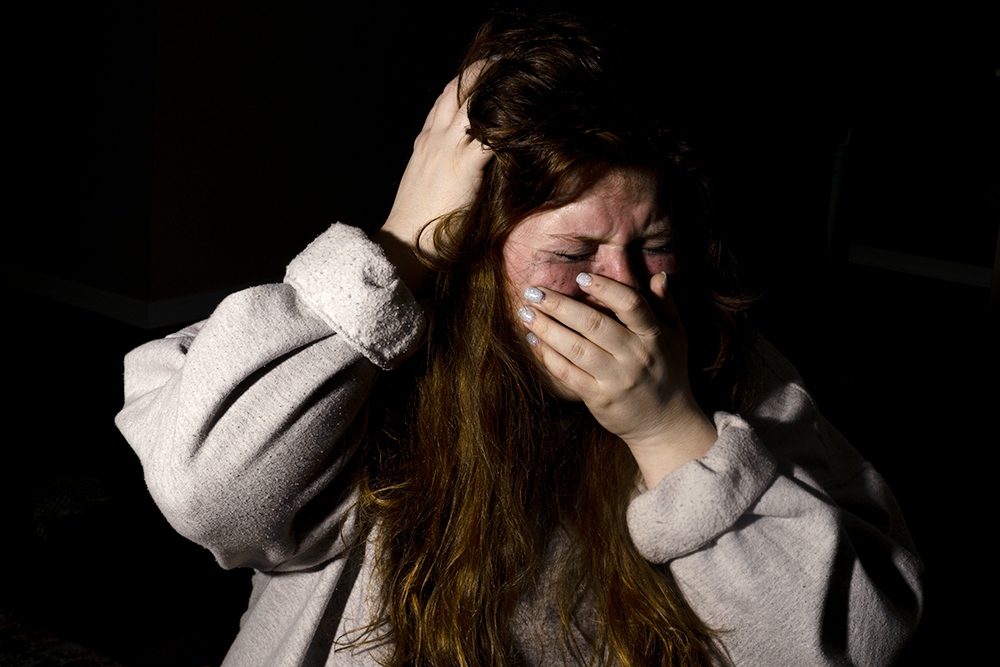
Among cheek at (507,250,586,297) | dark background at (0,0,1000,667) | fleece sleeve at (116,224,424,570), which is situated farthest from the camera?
dark background at (0,0,1000,667)

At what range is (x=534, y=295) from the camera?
906 mm

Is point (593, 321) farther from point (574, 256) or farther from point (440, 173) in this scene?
point (440, 173)

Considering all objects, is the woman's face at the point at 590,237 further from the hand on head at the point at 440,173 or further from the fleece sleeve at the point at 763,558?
the fleece sleeve at the point at 763,558

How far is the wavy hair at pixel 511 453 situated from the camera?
888 mm

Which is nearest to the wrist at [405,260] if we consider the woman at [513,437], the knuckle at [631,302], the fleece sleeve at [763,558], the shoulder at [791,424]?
the woman at [513,437]

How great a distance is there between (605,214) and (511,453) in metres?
0.30

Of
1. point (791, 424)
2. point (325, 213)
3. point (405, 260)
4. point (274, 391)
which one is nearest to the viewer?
point (274, 391)

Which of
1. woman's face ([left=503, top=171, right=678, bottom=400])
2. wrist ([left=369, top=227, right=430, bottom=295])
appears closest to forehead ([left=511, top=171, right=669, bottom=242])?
woman's face ([left=503, top=171, right=678, bottom=400])

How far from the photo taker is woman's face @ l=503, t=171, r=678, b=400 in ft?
2.94

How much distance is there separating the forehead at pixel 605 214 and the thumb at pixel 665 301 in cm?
6

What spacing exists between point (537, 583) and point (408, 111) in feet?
12.9

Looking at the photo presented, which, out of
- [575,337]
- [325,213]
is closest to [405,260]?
[575,337]

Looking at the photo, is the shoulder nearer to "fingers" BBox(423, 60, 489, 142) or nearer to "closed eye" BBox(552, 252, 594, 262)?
"closed eye" BBox(552, 252, 594, 262)

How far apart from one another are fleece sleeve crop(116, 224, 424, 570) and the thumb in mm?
266
